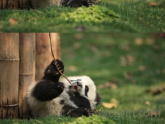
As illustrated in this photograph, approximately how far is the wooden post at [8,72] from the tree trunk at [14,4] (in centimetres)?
33

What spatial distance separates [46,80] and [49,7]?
2.88 ft

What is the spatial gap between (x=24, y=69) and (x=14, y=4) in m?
0.79

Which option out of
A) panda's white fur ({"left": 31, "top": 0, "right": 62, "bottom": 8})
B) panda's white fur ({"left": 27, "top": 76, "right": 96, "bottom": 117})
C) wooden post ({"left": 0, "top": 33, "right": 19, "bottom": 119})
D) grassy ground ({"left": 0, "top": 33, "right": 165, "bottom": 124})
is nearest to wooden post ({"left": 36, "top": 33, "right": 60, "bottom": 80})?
grassy ground ({"left": 0, "top": 33, "right": 165, "bottom": 124})

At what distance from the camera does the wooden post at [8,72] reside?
10.6 feet

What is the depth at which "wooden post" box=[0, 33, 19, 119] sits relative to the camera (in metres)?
3.23

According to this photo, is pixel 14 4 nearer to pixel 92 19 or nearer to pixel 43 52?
pixel 92 19

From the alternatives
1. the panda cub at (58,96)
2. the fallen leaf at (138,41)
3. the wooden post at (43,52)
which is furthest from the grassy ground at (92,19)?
the fallen leaf at (138,41)

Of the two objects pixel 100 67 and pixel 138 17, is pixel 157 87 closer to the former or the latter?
pixel 100 67

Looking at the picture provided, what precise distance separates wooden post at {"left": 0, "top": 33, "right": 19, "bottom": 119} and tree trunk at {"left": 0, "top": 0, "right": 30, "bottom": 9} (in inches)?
13.0

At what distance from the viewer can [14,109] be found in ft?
11.1

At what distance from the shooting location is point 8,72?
10.7 ft

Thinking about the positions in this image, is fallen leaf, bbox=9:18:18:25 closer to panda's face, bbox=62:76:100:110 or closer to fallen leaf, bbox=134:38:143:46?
panda's face, bbox=62:76:100:110

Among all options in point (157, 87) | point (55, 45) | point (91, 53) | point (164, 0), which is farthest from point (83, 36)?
point (164, 0)

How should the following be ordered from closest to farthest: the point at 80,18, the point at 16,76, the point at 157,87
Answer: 1. the point at 80,18
2. the point at 16,76
3. the point at 157,87
